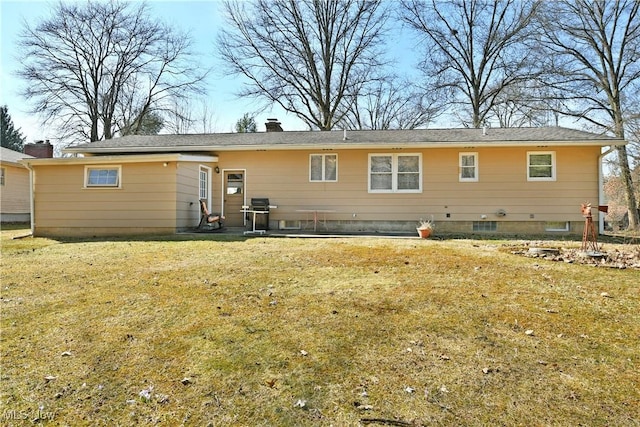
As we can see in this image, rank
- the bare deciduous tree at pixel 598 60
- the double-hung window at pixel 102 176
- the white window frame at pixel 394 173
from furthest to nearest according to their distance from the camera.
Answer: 1. the bare deciduous tree at pixel 598 60
2. the white window frame at pixel 394 173
3. the double-hung window at pixel 102 176

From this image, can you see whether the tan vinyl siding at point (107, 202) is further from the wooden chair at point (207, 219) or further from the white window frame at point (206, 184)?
the white window frame at point (206, 184)

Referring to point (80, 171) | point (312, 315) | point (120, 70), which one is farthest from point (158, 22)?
point (312, 315)

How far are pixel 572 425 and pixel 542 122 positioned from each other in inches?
819

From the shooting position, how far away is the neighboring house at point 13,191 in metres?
17.6

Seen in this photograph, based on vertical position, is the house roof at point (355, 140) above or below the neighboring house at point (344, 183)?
above

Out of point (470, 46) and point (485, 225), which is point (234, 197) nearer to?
point (485, 225)

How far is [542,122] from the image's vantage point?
63.2 feet

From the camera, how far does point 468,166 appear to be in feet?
38.3

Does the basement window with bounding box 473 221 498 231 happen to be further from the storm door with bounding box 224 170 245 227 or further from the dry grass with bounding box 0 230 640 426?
the storm door with bounding box 224 170 245 227

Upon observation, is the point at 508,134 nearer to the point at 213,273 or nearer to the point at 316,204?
the point at 316,204

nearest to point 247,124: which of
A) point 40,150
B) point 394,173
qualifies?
point 40,150

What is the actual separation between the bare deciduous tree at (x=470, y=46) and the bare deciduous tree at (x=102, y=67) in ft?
46.3

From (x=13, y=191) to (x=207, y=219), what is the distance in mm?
13362

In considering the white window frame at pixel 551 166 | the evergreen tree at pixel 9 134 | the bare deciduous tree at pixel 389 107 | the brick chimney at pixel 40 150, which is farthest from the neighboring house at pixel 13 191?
the evergreen tree at pixel 9 134
